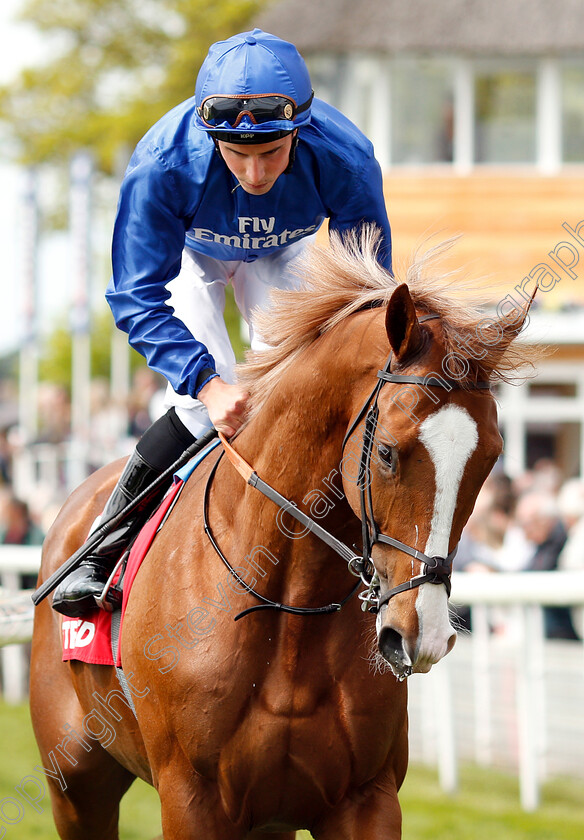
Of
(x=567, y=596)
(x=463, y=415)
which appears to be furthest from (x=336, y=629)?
(x=567, y=596)

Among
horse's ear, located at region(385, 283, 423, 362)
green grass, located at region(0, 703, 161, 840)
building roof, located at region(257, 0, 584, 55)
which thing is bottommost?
green grass, located at region(0, 703, 161, 840)

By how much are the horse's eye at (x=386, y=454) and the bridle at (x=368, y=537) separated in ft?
0.15

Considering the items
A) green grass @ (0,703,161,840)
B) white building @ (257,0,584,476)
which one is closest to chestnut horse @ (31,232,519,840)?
green grass @ (0,703,161,840)

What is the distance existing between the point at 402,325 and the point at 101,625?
150cm

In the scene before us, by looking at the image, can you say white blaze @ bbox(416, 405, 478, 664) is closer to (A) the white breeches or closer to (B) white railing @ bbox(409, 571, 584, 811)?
(A) the white breeches

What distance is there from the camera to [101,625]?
130 inches

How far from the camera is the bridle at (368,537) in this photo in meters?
2.27

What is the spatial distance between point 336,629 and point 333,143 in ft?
4.51

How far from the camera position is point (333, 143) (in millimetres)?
3094

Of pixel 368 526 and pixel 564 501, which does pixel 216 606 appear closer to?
pixel 368 526

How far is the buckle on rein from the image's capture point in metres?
2.39

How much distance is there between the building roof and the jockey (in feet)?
43.3

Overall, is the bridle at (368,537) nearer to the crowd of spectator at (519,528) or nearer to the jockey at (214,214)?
the jockey at (214,214)

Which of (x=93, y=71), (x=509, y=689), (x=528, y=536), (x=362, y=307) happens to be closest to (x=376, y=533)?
(x=362, y=307)
